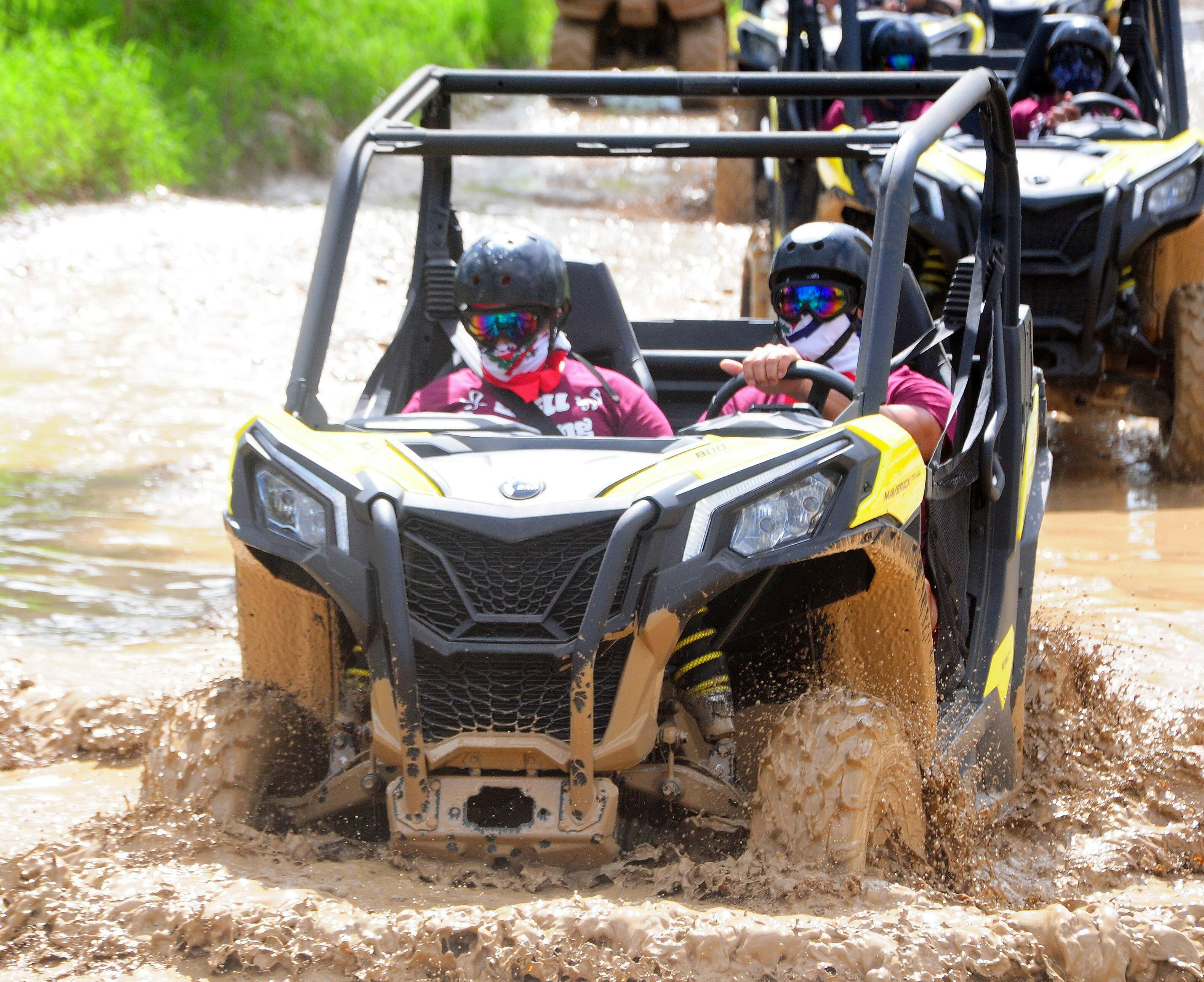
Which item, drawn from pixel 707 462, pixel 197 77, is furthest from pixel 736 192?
pixel 707 462

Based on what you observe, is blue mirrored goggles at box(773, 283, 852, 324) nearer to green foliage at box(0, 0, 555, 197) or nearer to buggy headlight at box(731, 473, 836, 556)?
buggy headlight at box(731, 473, 836, 556)

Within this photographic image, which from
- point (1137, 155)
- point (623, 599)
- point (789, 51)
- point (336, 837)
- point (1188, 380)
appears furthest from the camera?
point (789, 51)

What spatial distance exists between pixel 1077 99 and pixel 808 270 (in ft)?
14.2

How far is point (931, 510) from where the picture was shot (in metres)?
3.34

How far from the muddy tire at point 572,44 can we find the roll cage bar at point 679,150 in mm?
13204

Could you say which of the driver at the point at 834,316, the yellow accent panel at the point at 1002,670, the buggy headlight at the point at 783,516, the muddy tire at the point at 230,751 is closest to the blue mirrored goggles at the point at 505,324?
the driver at the point at 834,316

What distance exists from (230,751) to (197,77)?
43.1 ft

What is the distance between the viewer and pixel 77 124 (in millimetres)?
12016

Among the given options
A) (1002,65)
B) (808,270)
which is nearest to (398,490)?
(808,270)

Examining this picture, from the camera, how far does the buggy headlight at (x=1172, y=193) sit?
6.39 metres

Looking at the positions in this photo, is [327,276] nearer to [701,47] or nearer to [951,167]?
[951,167]

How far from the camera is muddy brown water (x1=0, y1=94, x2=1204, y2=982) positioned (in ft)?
8.16

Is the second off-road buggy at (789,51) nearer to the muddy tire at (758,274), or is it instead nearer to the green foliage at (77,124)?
the muddy tire at (758,274)

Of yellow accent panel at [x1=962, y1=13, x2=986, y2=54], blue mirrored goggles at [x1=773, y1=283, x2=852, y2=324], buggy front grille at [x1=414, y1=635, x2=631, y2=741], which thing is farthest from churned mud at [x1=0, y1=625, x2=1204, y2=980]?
yellow accent panel at [x1=962, y1=13, x2=986, y2=54]
